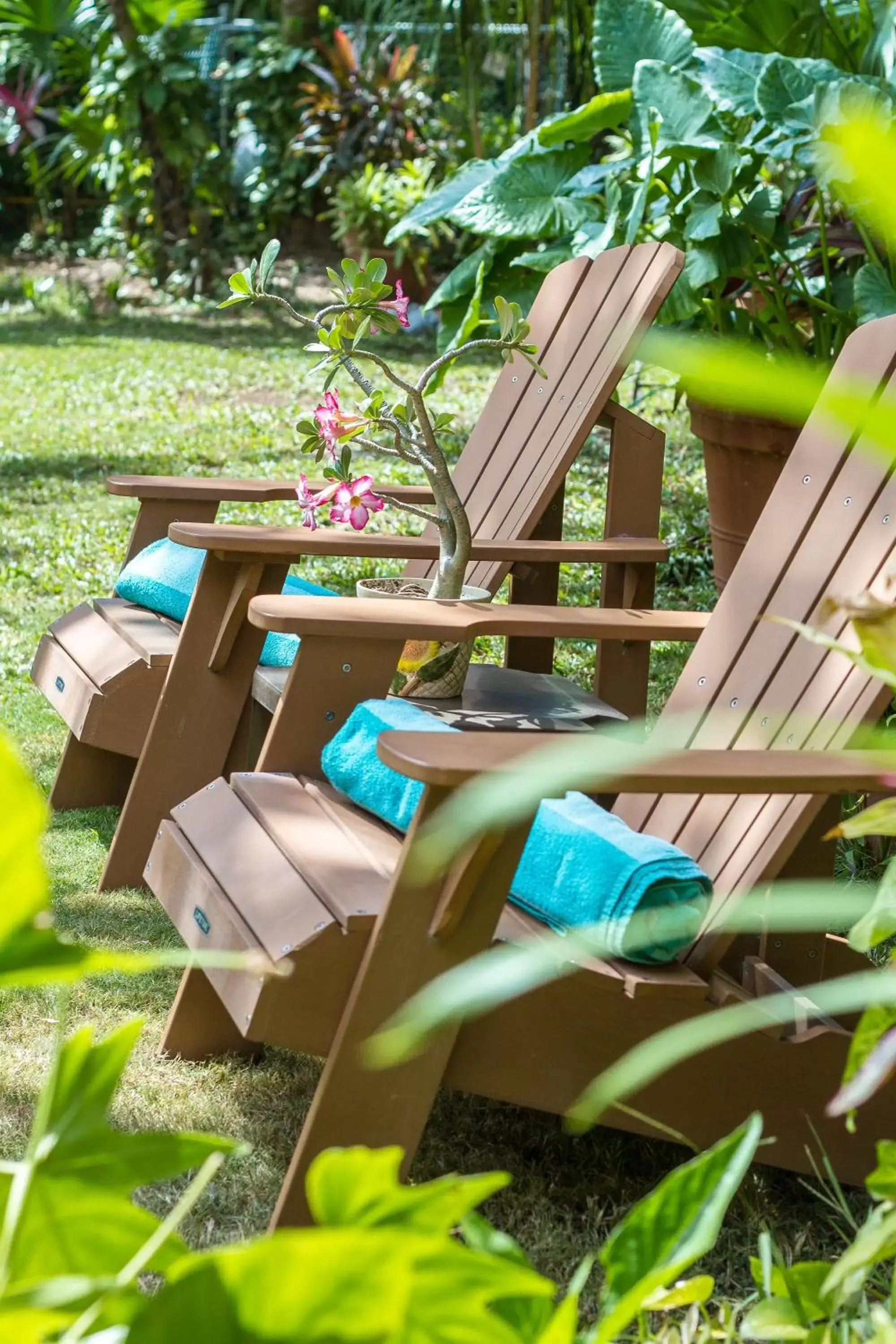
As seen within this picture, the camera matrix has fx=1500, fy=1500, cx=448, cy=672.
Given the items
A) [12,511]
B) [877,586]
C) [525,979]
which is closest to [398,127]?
[12,511]

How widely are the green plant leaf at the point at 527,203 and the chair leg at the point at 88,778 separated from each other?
70.4 inches

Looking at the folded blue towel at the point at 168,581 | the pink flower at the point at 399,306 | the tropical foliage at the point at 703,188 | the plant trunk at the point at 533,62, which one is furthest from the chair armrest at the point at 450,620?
the plant trunk at the point at 533,62

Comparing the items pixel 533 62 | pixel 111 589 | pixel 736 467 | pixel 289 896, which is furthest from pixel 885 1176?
pixel 533 62

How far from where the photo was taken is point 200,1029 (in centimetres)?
220

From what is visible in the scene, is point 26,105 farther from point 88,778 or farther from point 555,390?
point 88,778

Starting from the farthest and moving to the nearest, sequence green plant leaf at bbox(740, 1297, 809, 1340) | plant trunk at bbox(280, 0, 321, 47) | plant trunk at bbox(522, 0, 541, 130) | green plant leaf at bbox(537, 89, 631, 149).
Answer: plant trunk at bbox(280, 0, 321, 47) < plant trunk at bbox(522, 0, 541, 130) < green plant leaf at bbox(537, 89, 631, 149) < green plant leaf at bbox(740, 1297, 809, 1340)

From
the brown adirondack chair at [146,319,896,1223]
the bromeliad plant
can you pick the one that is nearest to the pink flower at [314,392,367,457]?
the bromeliad plant

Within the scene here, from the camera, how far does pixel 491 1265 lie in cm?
54

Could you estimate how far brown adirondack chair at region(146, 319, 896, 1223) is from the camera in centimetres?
162

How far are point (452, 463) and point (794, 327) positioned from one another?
2.37 metres

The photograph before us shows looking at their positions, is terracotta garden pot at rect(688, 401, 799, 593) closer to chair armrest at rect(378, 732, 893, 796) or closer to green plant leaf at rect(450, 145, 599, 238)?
green plant leaf at rect(450, 145, 599, 238)

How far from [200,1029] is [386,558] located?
115cm

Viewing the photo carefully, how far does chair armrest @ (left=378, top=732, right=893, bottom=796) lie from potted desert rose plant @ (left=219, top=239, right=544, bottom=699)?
1.08 meters

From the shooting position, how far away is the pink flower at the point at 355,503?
2.62 meters
